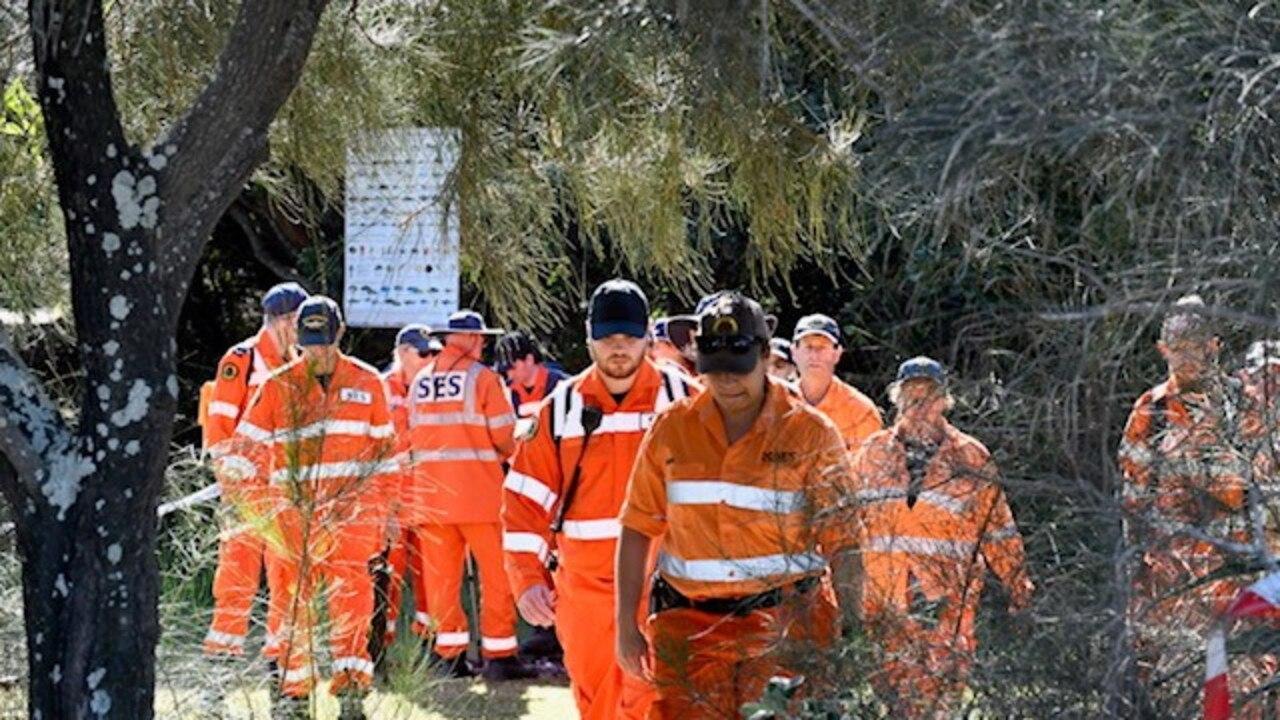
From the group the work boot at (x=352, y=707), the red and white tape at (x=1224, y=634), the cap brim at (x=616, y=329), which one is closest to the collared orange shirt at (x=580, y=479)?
the cap brim at (x=616, y=329)

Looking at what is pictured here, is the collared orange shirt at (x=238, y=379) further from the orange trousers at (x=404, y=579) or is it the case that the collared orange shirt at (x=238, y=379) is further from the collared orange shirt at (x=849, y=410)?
the collared orange shirt at (x=849, y=410)

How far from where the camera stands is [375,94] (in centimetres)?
695

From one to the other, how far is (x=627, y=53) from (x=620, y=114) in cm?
121

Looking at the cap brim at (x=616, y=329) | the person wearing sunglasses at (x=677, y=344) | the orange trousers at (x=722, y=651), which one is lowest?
the orange trousers at (x=722, y=651)

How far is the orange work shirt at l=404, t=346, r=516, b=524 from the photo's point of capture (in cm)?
1166

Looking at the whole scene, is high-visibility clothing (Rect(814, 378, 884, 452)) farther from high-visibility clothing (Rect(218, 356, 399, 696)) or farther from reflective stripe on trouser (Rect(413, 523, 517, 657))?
reflective stripe on trouser (Rect(413, 523, 517, 657))

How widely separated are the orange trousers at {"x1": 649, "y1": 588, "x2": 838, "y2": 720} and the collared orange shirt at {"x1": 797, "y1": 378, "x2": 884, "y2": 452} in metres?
1.80

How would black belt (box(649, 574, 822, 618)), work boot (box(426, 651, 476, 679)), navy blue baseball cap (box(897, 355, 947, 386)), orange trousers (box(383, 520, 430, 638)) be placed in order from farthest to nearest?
1. work boot (box(426, 651, 476, 679))
2. orange trousers (box(383, 520, 430, 638))
3. black belt (box(649, 574, 822, 618))
4. navy blue baseball cap (box(897, 355, 947, 386))

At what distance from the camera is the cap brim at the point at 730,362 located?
657 cm

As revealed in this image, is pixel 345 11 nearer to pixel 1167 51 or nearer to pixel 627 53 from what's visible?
pixel 627 53

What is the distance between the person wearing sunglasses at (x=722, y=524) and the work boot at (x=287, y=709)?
97 centimetres

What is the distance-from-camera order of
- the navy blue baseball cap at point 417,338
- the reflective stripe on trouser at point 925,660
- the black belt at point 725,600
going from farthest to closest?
the navy blue baseball cap at point 417,338
the black belt at point 725,600
the reflective stripe on trouser at point 925,660

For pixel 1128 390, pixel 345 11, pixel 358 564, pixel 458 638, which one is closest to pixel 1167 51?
pixel 1128 390

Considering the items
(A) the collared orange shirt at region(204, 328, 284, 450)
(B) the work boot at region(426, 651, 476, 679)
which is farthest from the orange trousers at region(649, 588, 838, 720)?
(B) the work boot at region(426, 651, 476, 679)
